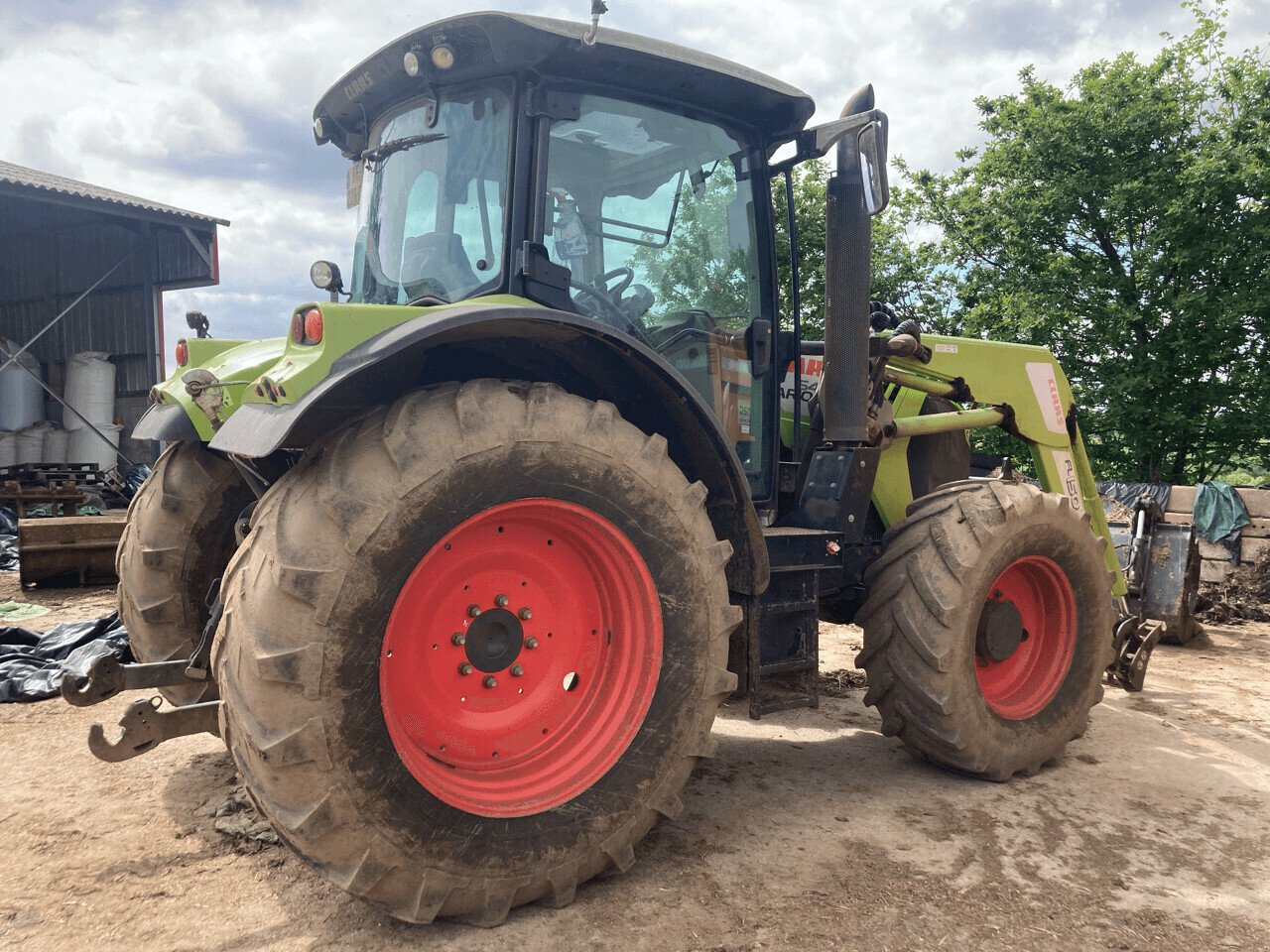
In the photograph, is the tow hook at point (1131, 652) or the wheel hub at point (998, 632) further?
the tow hook at point (1131, 652)

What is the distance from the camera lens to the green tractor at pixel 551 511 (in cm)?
240

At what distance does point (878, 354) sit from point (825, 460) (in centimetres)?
62

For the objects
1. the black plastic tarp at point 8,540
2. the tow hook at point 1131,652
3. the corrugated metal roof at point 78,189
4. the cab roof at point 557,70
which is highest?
the corrugated metal roof at point 78,189

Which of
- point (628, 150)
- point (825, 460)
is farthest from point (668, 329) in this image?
point (825, 460)

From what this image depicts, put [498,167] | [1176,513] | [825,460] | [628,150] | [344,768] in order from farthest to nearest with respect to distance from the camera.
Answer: [1176,513] < [825,460] < [628,150] < [498,167] < [344,768]

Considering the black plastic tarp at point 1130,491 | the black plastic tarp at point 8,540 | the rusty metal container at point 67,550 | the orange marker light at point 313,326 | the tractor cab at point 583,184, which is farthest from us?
the black plastic tarp at point 1130,491

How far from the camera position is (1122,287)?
54.3 feet

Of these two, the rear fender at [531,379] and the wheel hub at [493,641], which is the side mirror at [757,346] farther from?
the wheel hub at [493,641]

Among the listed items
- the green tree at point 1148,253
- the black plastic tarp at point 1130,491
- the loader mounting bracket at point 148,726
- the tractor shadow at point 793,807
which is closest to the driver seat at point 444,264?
the loader mounting bracket at point 148,726

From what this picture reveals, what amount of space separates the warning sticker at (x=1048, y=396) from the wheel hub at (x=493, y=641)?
350 centimetres

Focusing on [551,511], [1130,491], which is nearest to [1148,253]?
[1130,491]

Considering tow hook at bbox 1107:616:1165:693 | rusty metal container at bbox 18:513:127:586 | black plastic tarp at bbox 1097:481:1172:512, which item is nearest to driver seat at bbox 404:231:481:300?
tow hook at bbox 1107:616:1165:693

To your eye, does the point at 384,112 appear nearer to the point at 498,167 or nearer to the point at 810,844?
the point at 498,167

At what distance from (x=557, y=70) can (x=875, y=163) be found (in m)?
1.20
